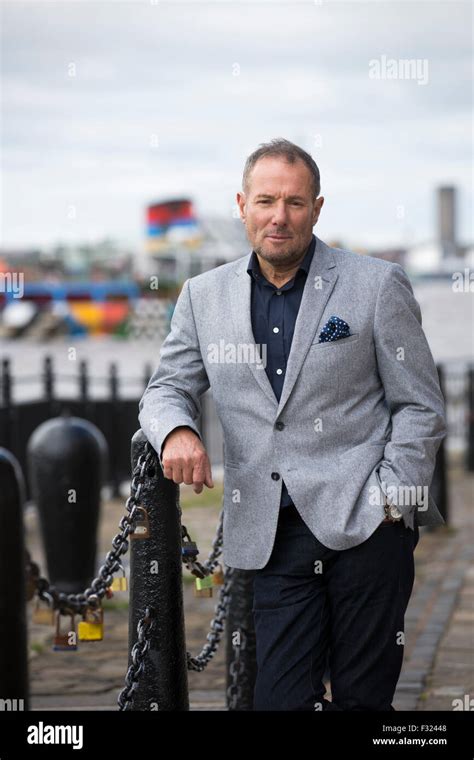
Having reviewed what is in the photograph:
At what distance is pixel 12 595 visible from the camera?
4.97 m

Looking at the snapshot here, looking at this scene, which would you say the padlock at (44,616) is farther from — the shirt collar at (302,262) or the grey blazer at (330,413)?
the shirt collar at (302,262)

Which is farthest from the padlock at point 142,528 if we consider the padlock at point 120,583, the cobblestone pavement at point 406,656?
the cobblestone pavement at point 406,656

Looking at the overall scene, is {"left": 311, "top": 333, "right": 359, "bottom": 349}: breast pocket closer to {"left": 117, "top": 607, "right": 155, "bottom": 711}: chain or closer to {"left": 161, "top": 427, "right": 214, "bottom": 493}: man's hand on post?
{"left": 161, "top": 427, "right": 214, "bottom": 493}: man's hand on post

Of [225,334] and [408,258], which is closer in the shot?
[225,334]

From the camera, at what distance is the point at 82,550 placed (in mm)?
8266

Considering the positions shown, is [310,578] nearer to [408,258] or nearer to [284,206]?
[284,206]

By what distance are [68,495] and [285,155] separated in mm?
4762

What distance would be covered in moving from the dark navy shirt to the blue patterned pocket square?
120 millimetres

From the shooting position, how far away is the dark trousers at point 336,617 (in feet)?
12.0

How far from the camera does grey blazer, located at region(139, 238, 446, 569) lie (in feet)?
11.9

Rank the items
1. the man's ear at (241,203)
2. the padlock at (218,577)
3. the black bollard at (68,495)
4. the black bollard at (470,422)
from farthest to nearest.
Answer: the black bollard at (470,422) → the black bollard at (68,495) → the padlock at (218,577) → the man's ear at (241,203)

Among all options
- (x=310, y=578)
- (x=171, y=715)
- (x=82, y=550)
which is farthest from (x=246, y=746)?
(x=82, y=550)

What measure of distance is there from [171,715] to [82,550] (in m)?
4.52

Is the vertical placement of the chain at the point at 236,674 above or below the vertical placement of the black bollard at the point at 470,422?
below
